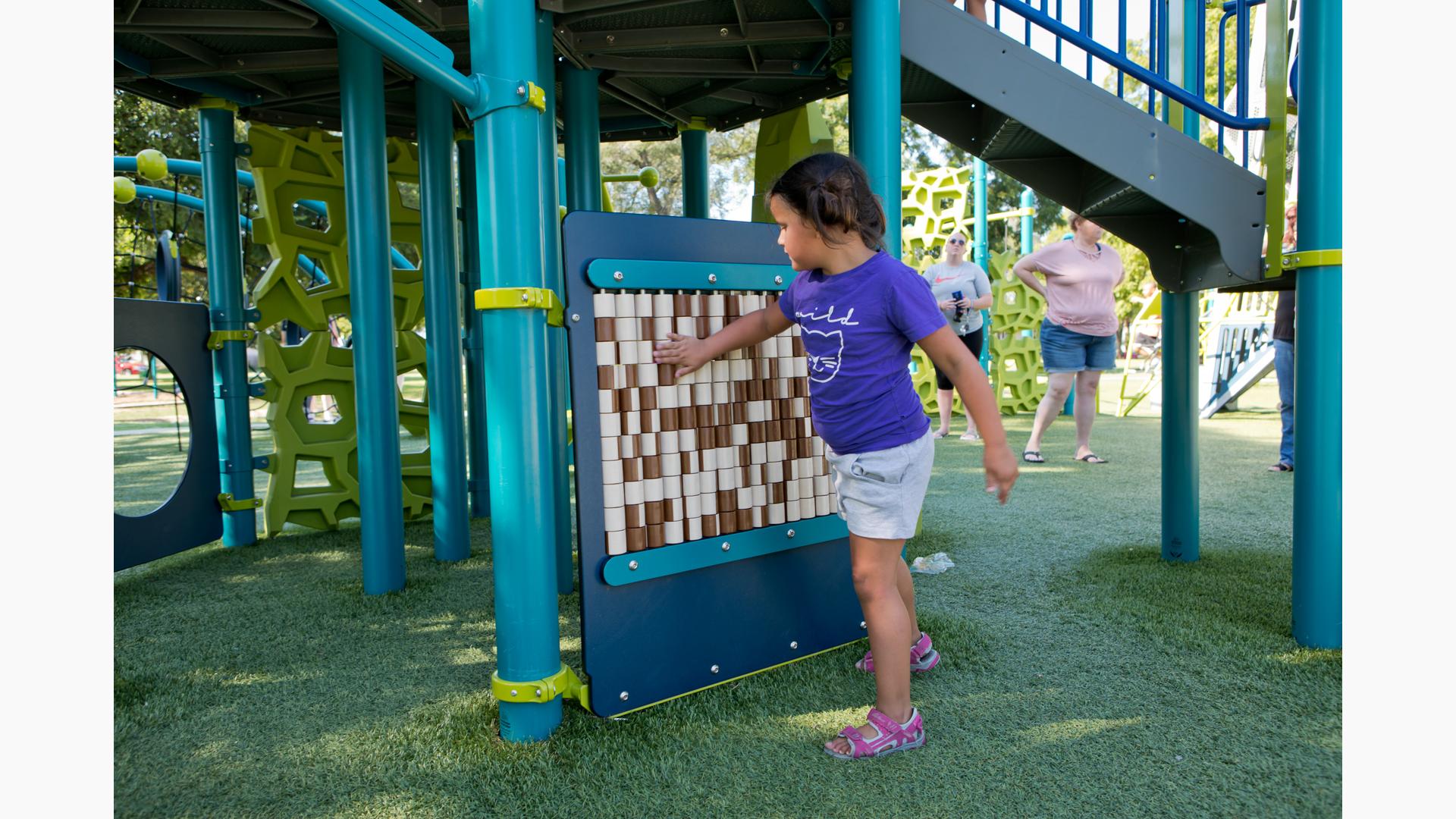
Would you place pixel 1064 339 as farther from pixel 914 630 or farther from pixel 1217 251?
pixel 914 630

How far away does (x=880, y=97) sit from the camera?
3.28 metres

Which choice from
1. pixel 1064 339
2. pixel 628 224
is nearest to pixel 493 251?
pixel 628 224

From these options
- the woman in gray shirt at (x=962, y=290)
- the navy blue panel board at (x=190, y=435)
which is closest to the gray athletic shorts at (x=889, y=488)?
the navy blue panel board at (x=190, y=435)

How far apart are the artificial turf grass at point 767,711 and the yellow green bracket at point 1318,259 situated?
48.3 inches

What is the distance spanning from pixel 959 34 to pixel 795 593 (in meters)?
2.21

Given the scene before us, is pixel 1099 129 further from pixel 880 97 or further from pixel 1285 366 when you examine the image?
pixel 1285 366

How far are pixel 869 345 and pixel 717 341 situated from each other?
49 cm

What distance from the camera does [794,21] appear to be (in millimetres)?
4160

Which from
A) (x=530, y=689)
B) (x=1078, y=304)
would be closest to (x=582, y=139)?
(x=530, y=689)

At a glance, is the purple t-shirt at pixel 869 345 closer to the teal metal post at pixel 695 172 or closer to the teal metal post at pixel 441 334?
the teal metal post at pixel 441 334

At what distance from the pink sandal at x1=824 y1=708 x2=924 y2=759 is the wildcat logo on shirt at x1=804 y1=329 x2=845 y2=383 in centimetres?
90

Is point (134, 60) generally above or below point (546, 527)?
above

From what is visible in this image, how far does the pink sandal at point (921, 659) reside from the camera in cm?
283

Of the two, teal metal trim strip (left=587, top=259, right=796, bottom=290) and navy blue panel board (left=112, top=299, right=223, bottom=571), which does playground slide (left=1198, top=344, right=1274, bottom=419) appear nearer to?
teal metal trim strip (left=587, top=259, right=796, bottom=290)
